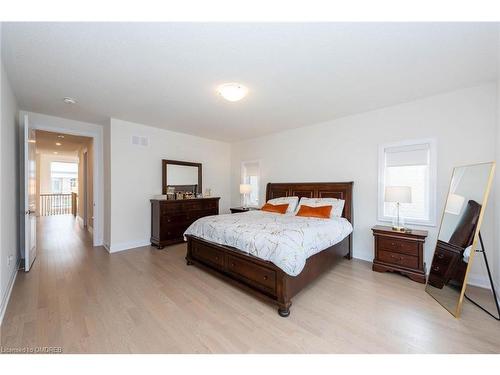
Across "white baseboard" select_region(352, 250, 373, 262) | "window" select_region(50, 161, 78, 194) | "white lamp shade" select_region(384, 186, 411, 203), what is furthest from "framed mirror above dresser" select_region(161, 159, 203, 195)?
"window" select_region(50, 161, 78, 194)

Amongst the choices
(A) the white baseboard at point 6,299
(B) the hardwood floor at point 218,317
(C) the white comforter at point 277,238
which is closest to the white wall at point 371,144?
(C) the white comforter at point 277,238

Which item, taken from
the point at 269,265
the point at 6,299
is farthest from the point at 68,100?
the point at 269,265

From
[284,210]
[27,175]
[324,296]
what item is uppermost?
[27,175]

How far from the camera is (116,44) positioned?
6.07 ft

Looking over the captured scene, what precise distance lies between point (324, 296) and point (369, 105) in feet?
9.52

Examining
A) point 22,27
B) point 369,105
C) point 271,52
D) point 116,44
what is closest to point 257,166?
point 369,105

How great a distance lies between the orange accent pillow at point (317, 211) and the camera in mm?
3525

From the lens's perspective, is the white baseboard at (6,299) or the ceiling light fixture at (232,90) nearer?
the white baseboard at (6,299)

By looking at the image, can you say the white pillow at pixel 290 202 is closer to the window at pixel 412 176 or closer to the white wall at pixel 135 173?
the window at pixel 412 176

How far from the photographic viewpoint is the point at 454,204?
262cm

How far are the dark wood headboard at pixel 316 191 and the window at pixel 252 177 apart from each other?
24.0 inches

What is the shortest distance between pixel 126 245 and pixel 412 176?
17.0 ft
